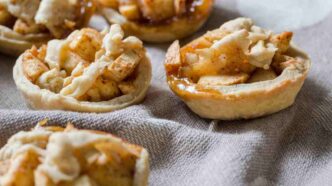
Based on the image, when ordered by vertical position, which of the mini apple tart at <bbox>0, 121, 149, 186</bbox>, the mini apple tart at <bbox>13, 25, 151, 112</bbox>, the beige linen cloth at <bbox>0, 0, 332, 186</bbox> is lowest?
the beige linen cloth at <bbox>0, 0, 332, 186</bbox>

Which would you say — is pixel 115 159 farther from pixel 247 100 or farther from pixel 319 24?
pixel 319 24

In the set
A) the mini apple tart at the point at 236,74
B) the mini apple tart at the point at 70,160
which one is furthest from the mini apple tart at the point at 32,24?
the mini apple tart at the point at 70,160

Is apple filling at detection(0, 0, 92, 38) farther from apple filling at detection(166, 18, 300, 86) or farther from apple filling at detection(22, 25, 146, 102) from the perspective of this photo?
apple filling at detection(166, 18, 300, 86)

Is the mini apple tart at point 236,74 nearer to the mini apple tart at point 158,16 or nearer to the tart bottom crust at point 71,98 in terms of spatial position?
the tart bottom crust at point 71,98

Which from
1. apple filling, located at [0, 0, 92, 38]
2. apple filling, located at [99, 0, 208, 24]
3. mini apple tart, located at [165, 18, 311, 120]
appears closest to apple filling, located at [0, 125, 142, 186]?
mini apple tart, located at [165, 18, 311, 120]

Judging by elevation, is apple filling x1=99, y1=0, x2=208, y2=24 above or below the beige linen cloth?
above

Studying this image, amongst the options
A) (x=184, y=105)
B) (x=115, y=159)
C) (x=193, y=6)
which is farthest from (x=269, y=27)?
(x=115, y=159)

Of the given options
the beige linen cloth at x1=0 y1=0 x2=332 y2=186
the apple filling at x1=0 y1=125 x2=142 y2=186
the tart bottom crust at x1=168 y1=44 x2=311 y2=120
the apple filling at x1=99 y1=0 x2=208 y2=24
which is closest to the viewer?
the apple filling at x1=0 y1=125 x2=142 y2=186
